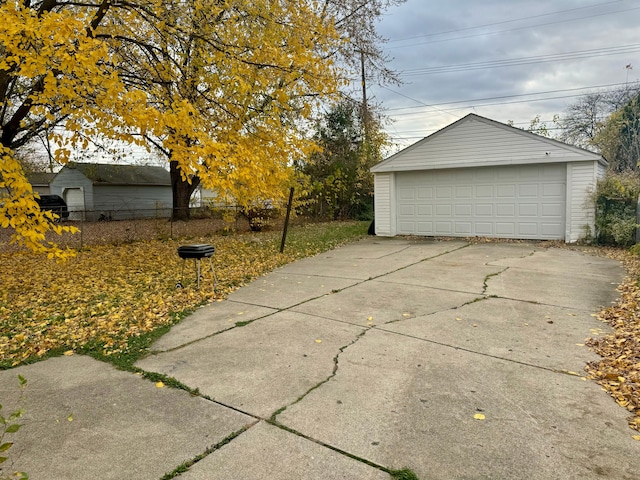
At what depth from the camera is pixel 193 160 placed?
5.68 m

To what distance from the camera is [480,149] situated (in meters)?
12.0

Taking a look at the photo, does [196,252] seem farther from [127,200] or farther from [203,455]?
[127,200]

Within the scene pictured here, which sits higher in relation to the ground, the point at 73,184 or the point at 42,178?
the point at 42,178

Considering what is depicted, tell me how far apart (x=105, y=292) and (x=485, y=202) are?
33.5 feet

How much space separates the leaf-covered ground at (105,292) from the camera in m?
4.26

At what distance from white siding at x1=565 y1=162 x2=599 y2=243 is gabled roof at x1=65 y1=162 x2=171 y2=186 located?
22.1m

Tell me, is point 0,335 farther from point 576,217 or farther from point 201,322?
point 576,217

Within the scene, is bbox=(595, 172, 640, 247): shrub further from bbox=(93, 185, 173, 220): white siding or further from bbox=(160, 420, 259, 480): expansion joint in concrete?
bbox=(93, 185, 173, 220): white siding

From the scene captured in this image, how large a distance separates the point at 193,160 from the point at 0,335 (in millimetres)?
2984

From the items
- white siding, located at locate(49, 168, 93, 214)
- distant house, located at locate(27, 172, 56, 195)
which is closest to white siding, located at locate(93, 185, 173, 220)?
white siding, located at locate(49, 168, 93, 214)

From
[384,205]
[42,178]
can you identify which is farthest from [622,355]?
[42,178]

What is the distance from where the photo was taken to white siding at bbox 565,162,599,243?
10.6 meters

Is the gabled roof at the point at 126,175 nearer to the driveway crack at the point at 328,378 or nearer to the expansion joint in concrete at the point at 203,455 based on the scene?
the driveway crack at the point at 328,378

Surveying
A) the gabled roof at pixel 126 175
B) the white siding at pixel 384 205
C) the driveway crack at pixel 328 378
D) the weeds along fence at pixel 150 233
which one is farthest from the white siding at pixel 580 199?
the gabled roof at pixel 126 175
